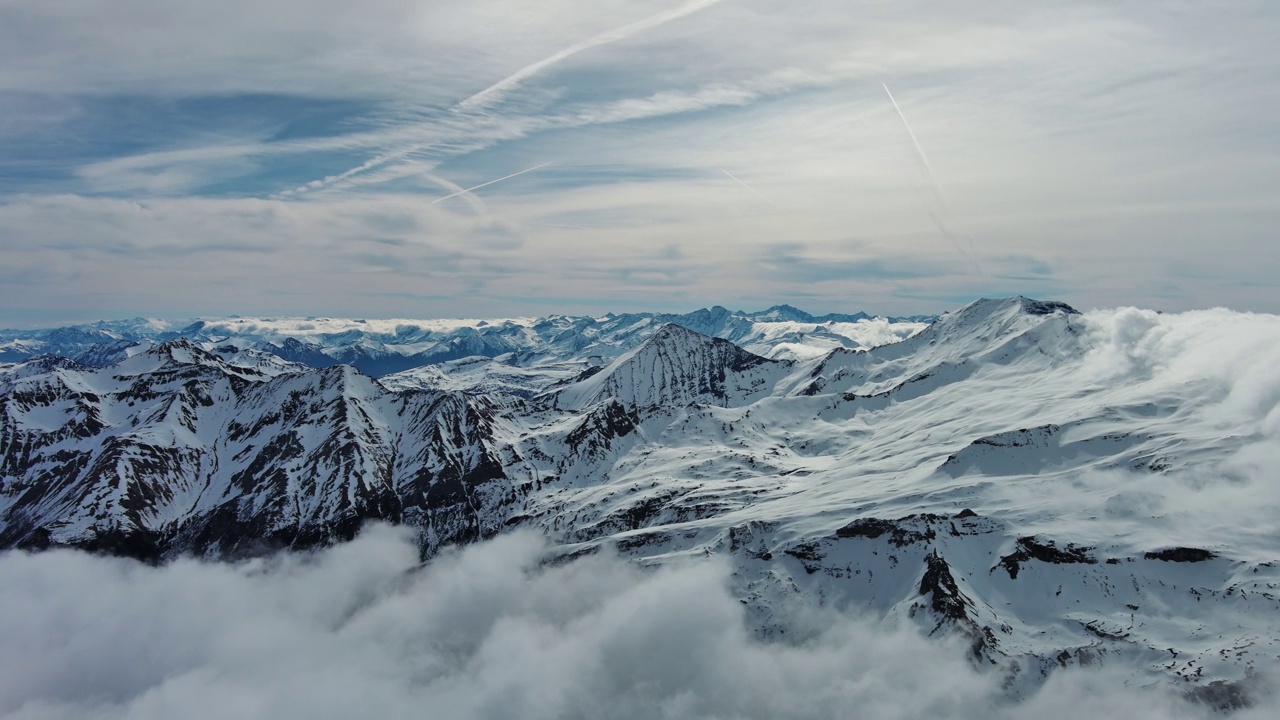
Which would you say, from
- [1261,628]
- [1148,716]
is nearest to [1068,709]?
[1148,716]

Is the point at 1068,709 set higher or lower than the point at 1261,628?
lower

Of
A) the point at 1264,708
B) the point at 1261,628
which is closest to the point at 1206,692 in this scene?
the point at 1264,708

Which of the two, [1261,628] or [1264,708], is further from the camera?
[1261,628]

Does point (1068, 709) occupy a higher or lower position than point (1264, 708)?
lower

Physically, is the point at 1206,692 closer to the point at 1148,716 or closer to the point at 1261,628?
the point at 1148,716

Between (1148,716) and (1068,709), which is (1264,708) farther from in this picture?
(1068,709)

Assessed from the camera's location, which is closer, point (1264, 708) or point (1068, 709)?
point (1264, 708)

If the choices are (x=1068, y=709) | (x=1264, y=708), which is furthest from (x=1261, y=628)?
(x=1068, y=709)

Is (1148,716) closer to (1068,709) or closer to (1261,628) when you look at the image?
(1068,709)
